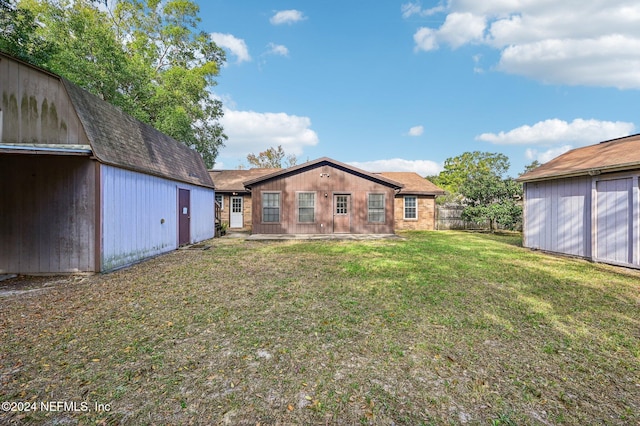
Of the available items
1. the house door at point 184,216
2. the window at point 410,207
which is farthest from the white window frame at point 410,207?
the house door at point 184,216

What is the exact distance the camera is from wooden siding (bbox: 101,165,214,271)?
6.42 m

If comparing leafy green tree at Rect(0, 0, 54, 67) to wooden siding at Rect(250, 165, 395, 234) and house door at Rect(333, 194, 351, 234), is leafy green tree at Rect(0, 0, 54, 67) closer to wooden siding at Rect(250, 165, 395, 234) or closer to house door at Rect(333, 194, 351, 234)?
wooden siding at Rect(250, 165, 395, 234)

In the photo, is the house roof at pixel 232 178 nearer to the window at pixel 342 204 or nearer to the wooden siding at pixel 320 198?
the wooden siding at pixel 320 198

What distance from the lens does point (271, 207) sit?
46.0ft

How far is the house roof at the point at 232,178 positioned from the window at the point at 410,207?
10.5 m

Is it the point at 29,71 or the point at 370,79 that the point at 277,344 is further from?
the point at 370,79

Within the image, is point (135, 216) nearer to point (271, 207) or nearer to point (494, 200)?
point (271, 207)

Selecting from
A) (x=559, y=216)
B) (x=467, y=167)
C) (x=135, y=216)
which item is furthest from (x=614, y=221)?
(x=467, y=167)

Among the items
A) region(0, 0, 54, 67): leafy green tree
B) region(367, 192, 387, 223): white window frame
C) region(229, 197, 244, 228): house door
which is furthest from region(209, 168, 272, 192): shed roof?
region(0, 0, 54, 67): leafy green tree

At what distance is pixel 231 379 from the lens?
2381mm

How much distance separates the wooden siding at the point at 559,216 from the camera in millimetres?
8016

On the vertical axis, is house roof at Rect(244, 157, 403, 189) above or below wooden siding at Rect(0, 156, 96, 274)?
above

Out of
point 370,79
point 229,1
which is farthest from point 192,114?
point 370,79

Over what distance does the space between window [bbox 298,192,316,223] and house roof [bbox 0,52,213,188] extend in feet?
17.0
